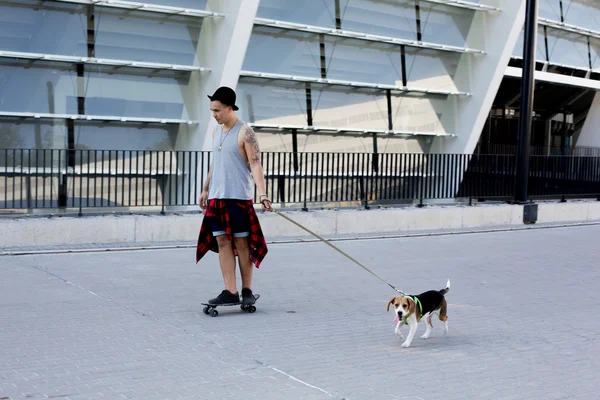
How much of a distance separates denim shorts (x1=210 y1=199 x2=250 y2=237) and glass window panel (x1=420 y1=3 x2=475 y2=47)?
16534 millimetres

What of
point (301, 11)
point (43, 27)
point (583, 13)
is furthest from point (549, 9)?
point (43, 27)

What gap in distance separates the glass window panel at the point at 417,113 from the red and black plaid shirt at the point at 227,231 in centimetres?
1598

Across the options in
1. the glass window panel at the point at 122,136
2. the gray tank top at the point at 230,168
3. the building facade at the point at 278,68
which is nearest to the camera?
the gray tank top at the point at 230,168

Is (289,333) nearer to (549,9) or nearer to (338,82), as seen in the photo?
(338,82)

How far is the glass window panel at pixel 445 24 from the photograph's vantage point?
2361cm

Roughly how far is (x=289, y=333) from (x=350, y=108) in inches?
607

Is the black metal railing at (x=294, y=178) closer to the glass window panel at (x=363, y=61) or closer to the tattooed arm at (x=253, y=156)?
the glass window panel at (x=363, y=61)

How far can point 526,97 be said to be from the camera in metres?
17.9

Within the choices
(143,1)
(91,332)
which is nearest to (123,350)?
(91,332)

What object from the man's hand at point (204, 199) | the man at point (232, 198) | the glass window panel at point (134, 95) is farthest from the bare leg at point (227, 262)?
the glass window panel at point (134, 95)

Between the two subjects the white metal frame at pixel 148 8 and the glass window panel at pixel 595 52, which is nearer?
the white metal frame at pixel 148 8

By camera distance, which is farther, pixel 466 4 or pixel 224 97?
pixel 466 4

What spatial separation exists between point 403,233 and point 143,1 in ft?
23.1

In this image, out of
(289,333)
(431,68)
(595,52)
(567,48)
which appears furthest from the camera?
(595,52)
